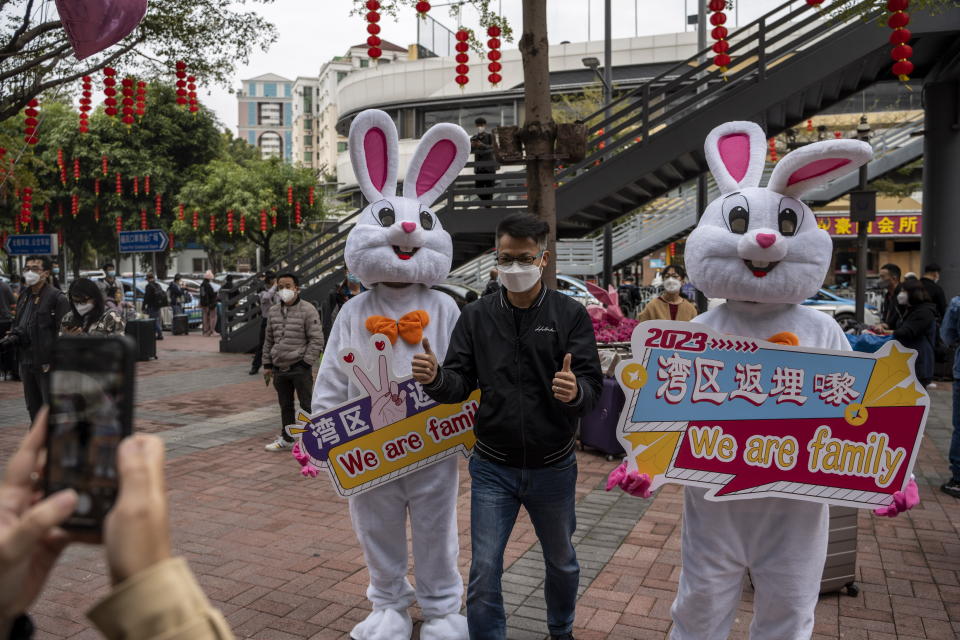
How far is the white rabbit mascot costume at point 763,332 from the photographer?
3.02 meters

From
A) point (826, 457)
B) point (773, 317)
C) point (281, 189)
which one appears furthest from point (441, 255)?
point (281, 189)

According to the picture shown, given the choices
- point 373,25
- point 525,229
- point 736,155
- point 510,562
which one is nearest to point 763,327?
point 736,155

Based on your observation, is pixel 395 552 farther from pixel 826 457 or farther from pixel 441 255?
pixel 826 457

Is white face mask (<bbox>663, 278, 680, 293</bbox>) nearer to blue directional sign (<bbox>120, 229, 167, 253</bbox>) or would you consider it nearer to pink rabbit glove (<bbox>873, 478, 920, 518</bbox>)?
pink rabbit glove (<bbox>873, 478, 920, 518</bbox>)

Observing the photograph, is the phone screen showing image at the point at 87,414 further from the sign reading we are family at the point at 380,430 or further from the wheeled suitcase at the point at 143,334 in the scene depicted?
the wheeled suitcase at the point at 143,334

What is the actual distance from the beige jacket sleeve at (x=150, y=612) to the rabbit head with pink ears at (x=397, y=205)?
2.82 meters

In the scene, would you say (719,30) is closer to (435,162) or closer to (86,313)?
(435,162)

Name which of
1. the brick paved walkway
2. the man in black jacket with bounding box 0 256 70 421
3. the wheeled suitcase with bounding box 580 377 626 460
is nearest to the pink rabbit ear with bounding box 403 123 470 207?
the brick paved walkway

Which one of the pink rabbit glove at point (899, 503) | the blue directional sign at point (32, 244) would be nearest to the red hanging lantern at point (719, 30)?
the pink rabbit glove at point (899, 503)

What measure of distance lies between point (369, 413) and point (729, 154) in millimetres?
2021

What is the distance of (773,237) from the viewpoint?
3.10 metres

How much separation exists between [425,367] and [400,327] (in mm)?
703

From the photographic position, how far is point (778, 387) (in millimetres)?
3145

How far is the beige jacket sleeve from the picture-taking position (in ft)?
3.39
